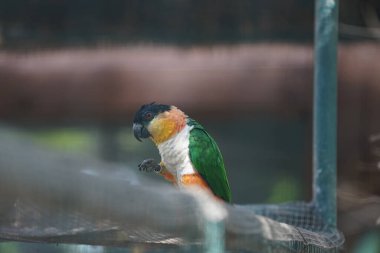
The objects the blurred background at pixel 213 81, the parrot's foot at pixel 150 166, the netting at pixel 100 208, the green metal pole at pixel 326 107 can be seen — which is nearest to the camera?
the netting at pixel 100 208

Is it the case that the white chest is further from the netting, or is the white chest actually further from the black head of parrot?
the netting

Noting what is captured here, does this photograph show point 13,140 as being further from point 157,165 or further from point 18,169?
point 157,165

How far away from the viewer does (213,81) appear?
2.92 metres

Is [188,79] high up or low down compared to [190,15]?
down

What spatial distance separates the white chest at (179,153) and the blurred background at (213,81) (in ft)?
2.63

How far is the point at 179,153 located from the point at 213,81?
3.00 feet

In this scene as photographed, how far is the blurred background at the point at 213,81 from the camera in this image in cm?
288

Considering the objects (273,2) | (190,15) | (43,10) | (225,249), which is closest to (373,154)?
(273,2)

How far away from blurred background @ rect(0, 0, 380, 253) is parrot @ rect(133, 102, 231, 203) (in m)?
0.80

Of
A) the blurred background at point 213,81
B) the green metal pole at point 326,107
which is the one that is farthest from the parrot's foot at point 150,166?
the blurred background at point 213,81

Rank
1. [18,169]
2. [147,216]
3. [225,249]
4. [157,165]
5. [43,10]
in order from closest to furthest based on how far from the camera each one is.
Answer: [18,169] < [147,216] < [225,249] < [157,165] < [43,10]

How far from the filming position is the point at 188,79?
292 centimetres

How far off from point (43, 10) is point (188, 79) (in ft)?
2.35

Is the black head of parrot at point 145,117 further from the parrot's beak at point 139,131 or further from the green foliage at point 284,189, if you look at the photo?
the green foliage at point 284,189
